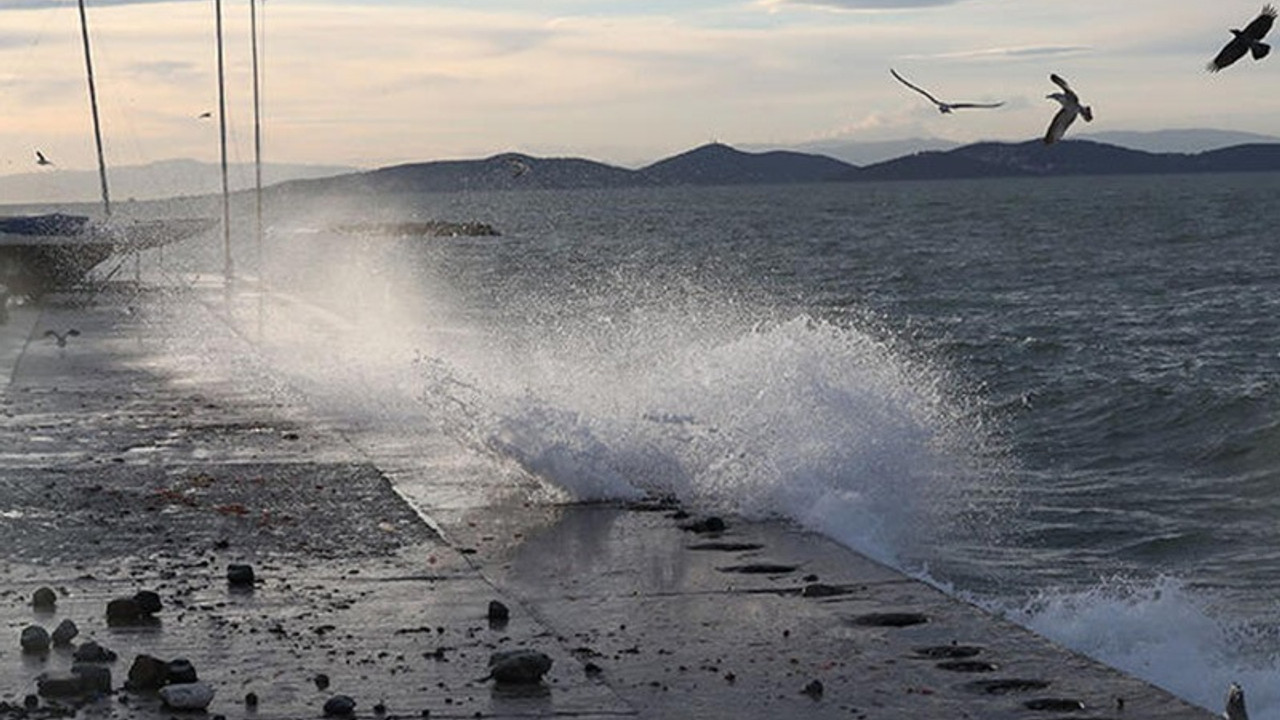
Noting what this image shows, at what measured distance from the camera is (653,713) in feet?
30.1

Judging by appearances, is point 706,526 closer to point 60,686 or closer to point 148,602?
point 148,602

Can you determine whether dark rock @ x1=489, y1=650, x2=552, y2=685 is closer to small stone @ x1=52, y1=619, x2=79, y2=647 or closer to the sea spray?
small stone @ x1=52, y1=619, x2=79, y2=647

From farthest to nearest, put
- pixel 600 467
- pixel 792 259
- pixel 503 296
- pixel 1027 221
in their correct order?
pixel 1027 221
pixel 792 259
pixel 503 296
pixel 600 467

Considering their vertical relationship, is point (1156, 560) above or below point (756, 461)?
below

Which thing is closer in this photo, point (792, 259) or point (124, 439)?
point (124, 439)

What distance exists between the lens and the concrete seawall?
945cm

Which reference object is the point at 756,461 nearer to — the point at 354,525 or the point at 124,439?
the point at 354,525

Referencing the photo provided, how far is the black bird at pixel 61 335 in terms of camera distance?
31.0 metres

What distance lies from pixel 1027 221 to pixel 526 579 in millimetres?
110031

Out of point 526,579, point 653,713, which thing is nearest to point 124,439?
point 526,579

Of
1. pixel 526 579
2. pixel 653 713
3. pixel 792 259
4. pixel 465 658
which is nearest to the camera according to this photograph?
pixel 653 713

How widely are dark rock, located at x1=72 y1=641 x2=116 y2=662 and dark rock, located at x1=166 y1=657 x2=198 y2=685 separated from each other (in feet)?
1.59

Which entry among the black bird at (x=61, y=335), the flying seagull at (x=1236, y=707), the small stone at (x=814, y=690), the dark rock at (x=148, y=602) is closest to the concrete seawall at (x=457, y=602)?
the small stone at (x=814, y=690)

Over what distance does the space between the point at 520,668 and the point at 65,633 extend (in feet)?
7.56
